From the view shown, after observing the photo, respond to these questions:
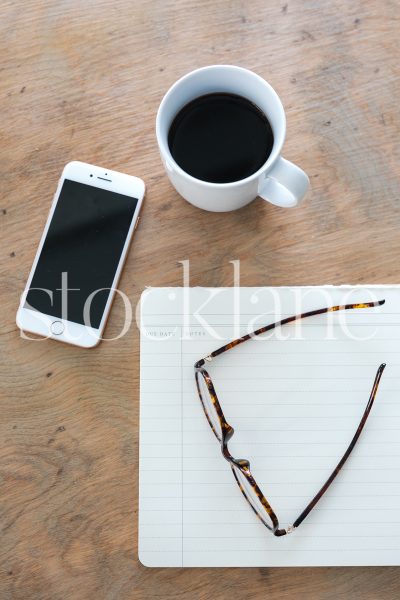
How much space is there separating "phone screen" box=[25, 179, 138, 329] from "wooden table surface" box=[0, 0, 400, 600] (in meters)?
0.02

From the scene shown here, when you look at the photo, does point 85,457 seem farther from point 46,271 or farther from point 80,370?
point 46,271

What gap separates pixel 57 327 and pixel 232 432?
0.71 ft

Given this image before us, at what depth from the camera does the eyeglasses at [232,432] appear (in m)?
0.62

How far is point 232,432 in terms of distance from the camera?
2.06 feet

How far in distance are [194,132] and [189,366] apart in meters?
0.24

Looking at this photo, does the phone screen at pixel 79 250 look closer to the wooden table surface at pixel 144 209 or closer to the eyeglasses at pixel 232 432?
the wooden table surface at pixel 144 209

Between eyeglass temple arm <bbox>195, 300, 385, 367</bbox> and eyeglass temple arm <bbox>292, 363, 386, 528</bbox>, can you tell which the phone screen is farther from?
eyeglass temple arm <bbox>292, 363, 386, 528</bbox>

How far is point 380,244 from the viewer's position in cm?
66

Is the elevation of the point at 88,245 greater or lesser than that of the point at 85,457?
greater

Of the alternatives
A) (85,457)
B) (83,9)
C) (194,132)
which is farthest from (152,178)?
(85,457)

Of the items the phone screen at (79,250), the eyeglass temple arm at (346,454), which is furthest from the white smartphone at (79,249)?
the eyeglass temple arm at (346,454)

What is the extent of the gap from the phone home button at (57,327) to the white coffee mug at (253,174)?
20cm

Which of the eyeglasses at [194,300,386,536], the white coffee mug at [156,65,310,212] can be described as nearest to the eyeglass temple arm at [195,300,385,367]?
the eyeglasses at [194,300,386,536]

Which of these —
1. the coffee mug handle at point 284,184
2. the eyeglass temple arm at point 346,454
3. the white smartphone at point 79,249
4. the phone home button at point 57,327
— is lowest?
the eyeglass temple arm at point 346,454
